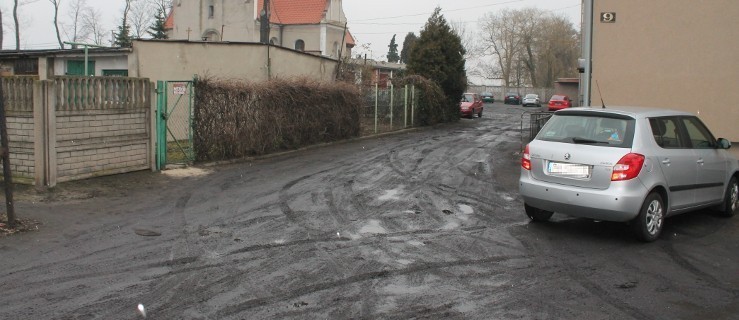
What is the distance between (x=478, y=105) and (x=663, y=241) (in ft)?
104

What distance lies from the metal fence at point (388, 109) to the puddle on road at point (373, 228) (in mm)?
13702

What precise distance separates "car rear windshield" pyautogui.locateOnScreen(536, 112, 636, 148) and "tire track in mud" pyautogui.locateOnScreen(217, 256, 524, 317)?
6.27ft

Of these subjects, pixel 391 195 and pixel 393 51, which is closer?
pixel 391 195

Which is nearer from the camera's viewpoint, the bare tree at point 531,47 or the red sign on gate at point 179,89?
the red sign on gate at point 179,89

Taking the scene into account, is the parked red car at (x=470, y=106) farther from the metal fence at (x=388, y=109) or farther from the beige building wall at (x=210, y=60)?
the beige building wall at (x=210, y=60)

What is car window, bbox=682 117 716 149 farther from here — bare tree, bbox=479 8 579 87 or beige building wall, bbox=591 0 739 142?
bare tree, bbox=479 8 579 87

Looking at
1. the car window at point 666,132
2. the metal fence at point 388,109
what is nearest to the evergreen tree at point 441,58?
the metal fence at point 388,109

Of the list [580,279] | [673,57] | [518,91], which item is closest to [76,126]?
[580,279]

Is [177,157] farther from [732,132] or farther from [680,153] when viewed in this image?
[732,132]

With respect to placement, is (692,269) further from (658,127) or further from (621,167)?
(658,127)

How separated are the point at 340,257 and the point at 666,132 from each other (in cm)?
459

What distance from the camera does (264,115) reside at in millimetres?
16281

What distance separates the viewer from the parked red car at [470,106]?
37.1m

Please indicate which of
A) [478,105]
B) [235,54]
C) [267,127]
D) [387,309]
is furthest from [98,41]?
[387,309]
